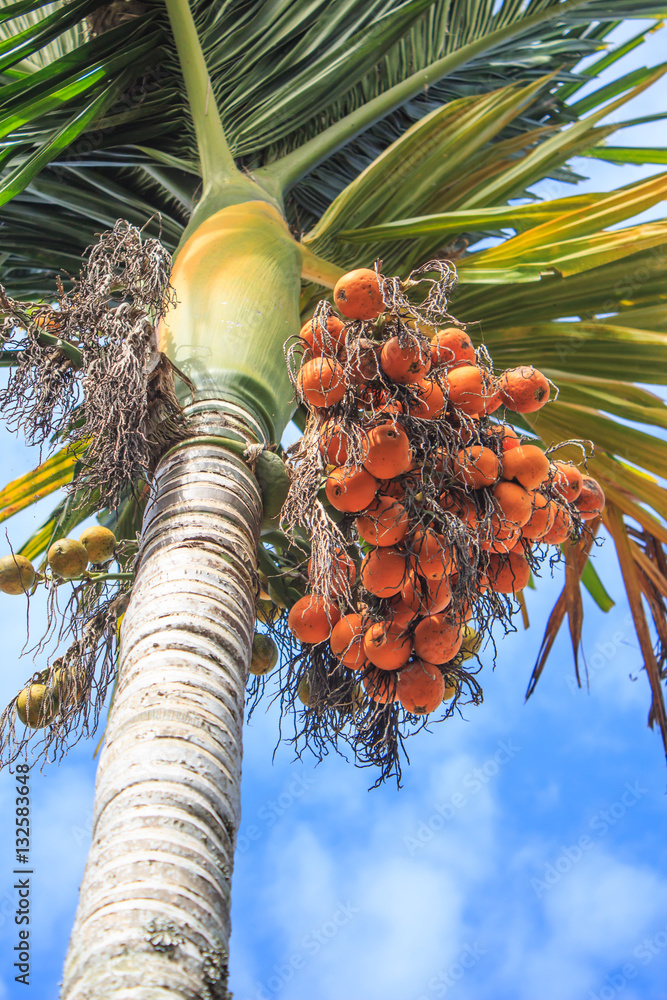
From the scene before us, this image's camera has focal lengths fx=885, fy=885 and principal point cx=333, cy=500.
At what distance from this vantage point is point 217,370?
2289mm

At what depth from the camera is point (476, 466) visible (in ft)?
6.57

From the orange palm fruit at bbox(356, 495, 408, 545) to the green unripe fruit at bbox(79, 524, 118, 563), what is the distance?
85cm

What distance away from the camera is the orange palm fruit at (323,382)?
1.96 metres

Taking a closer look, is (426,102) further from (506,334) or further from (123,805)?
(123,805)

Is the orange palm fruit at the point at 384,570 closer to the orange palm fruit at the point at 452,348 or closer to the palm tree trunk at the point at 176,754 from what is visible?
the palm tree trunk at the point at 176,754

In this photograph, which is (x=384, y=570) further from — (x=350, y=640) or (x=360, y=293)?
(x=360, y=293)

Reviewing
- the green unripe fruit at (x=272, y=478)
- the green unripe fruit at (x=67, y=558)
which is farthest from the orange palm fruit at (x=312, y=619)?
the green unripe fruit at (x=67, y=558)

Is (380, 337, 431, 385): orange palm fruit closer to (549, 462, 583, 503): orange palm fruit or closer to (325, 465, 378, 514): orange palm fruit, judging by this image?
(325, 465, 378, 514): orange palm fruit

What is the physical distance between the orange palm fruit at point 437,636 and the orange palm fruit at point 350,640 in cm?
13

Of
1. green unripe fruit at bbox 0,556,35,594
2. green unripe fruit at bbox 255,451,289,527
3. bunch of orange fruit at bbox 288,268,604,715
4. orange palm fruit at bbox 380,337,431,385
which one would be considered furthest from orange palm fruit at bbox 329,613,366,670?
green unripe fruit at bbox 0,556,35,594

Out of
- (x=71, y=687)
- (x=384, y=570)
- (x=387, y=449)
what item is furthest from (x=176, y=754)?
(x=71, y=687)

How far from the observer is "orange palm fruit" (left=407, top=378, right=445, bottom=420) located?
1.99m

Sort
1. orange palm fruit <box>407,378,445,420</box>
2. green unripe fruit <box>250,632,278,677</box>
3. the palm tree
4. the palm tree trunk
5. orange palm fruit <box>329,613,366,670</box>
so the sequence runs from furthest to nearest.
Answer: green unripe fruit <box>250,632,278,677</box> → orange palm fruit <box>329,613,366,670</box> → orange palm fruit <box>407,378,445,420</box> → the palm tree → the palm tree trunk

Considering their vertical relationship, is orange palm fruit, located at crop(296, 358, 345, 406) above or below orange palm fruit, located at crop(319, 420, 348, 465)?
above
